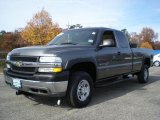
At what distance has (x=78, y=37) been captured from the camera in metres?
6.30

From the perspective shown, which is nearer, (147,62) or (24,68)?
(24,68)

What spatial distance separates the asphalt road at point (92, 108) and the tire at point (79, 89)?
0.16 metres

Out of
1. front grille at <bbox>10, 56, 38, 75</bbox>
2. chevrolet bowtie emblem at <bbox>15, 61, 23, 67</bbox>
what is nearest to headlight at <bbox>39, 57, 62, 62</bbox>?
front grille at <bbox>10, 56, 38, 75</bbox>

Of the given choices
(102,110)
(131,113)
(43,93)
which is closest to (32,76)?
(43,93)

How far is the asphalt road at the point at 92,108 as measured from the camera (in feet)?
15.5

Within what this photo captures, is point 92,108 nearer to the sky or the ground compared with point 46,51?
nearer to the ground

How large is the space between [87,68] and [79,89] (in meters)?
0.70

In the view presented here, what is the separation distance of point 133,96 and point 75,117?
8.33ft

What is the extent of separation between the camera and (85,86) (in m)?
5.55

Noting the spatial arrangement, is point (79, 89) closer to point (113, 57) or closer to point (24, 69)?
point (24, 69)

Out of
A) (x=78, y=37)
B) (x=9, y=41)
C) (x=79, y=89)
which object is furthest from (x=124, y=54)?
(x=9, y=41)

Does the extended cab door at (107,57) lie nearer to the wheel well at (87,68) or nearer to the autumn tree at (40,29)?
the wheel well at (87,68)

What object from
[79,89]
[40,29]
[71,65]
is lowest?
[79,89]

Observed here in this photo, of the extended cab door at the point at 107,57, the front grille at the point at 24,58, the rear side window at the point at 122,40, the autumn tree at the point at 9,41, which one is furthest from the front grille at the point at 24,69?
the autumn tree at the point at 9,41
